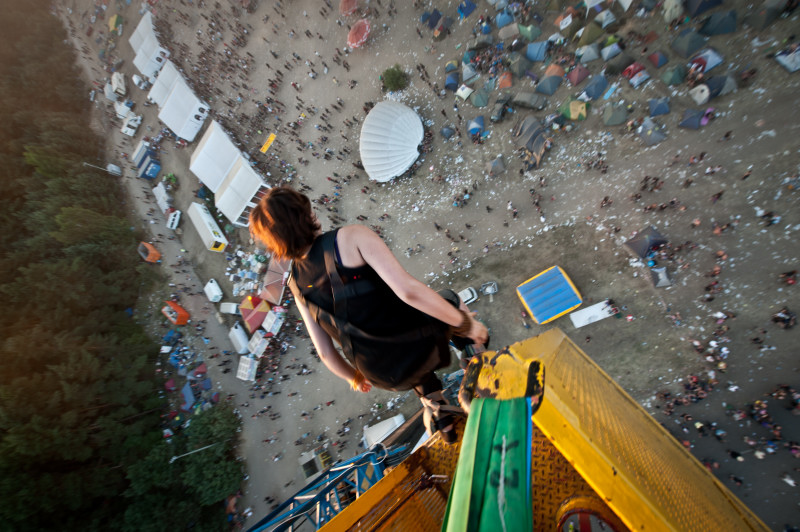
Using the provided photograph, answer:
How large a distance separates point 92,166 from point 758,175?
27.0m

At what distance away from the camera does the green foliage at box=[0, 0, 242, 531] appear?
9.97 metres

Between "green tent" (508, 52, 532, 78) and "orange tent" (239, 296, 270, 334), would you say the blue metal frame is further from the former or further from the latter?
"green tent" (508, 52, 532, 78)

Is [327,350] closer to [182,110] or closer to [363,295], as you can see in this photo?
[363,295]

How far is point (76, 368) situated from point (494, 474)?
15776 millimetres

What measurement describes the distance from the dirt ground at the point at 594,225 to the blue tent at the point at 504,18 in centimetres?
87

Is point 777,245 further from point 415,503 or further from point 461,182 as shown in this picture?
point 415,503

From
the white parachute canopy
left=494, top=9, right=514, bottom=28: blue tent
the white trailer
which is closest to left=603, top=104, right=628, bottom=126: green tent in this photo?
left=494, top=9, right=514, bottom=28: blue tent

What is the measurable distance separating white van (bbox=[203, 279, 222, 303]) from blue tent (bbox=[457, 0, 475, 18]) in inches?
601

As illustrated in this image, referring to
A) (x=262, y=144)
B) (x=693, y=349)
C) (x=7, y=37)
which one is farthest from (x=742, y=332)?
(x=7, y=37)

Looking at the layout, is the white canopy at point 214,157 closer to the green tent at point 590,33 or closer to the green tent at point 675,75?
the green tent at point 590,33

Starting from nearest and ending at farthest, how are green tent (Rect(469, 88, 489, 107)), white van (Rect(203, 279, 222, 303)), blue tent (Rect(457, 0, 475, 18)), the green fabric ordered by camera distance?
1. the green fabric
2. green tent (Rect(469, 88, 489, 107))
3. blue tent (Rect(457, 0, 475, 18))
4. white van (Rect(203, 279, 222, 303))

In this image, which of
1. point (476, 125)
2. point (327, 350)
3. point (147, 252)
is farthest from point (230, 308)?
point (327, 350)

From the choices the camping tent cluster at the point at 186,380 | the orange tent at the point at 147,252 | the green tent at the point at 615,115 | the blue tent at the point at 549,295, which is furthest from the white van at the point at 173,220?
the green tent at the point at 615,115

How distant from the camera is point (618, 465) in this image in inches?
72.7
